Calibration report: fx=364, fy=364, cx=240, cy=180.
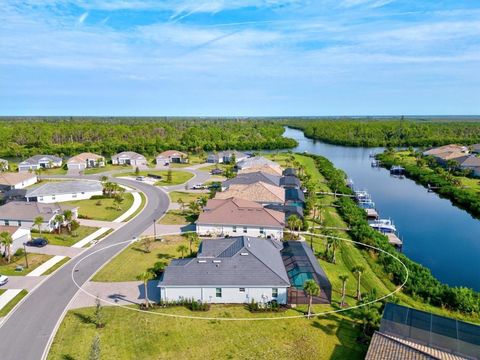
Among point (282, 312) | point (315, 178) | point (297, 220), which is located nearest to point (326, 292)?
point (282, 312)

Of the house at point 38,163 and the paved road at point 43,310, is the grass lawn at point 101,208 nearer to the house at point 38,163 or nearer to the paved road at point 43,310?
the paved road at point 43,310

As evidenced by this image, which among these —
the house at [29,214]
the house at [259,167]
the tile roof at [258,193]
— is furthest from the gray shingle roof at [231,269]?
the house at [259,167]

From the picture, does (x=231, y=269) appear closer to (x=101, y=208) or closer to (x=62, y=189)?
(x=101, y=208)

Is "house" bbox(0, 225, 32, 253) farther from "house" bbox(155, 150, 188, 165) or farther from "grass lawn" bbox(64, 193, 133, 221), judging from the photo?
"house" bbox(155, 150, 188, 165)

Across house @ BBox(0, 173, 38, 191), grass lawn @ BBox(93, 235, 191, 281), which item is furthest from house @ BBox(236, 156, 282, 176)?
house @ BBox(0, 173, 38, 191)

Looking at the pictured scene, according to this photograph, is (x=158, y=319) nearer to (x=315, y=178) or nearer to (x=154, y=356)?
(x=154, y=356)
